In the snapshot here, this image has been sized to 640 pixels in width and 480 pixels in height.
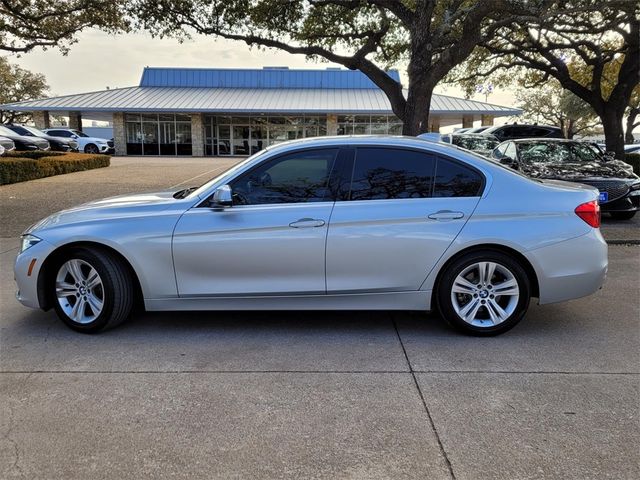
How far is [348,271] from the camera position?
14.6 ft

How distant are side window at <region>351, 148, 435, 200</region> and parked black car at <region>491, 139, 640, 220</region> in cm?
519

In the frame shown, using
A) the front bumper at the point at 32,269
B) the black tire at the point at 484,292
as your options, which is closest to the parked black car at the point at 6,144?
the front bumper at the point at 32,269

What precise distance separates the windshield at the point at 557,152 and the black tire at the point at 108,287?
8.27 metres

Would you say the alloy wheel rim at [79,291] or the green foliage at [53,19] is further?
the green foliage at [53,19]

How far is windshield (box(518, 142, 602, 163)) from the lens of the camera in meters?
10.5

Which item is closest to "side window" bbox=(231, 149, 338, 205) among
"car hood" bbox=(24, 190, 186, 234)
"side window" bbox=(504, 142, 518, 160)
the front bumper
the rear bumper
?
"car hood" bbox=(24, 190, 186, 234)

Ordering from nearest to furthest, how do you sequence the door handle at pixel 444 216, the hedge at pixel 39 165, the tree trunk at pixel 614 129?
the door handle at pixel 444 216
the hedge at pixel 39 165
the tree trunk at pixel 614 129

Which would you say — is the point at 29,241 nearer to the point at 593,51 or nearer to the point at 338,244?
the point at 338,244

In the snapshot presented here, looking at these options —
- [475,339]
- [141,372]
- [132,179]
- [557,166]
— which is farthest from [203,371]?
[132,179]

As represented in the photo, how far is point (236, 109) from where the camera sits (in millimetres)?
35094

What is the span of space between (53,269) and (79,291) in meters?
0.30

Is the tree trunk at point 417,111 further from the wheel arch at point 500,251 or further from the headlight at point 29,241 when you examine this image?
the headlight at point 29,241

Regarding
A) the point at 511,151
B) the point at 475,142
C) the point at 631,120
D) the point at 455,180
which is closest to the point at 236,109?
the point at 475,142

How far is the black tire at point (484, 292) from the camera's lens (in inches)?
176
